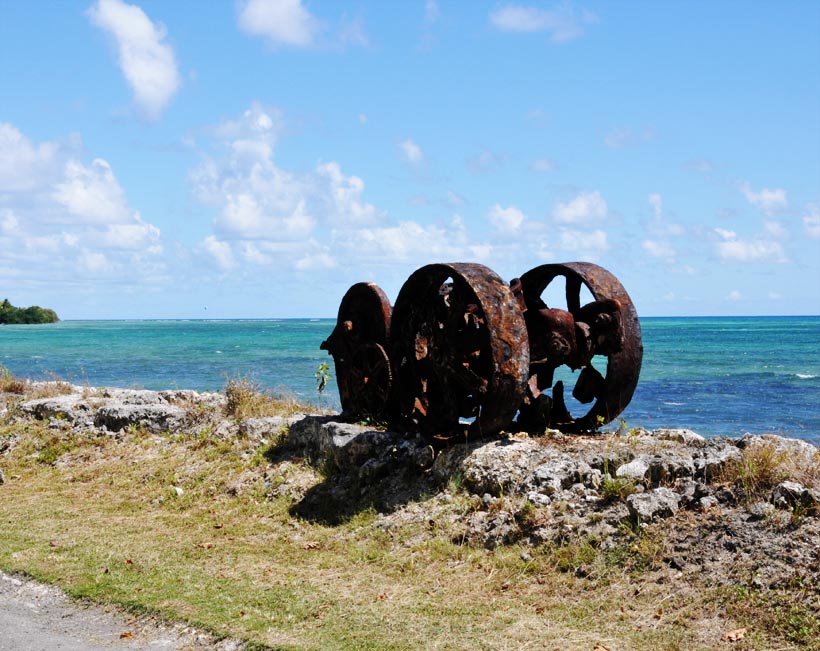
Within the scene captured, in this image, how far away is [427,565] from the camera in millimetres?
7316

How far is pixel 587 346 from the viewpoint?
28.5 feet

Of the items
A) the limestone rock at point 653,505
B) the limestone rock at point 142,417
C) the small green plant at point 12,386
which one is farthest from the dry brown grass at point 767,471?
the small green plant at point 12,386

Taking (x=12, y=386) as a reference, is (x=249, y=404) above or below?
below

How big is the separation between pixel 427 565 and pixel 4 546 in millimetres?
4518

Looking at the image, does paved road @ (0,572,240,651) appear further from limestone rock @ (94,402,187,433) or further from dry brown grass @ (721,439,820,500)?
limestone rock @ (94,402,187,433)

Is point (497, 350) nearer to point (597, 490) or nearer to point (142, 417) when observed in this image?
point (597, 490)

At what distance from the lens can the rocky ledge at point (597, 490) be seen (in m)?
6.32

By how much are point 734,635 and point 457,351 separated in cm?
397

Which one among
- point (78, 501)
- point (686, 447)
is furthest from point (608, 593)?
→ point (78, 501)

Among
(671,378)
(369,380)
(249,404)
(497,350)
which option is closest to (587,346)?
(497,350)

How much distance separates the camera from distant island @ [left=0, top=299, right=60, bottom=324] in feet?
509

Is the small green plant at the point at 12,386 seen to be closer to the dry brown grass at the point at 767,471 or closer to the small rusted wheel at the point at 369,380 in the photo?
the small rusted wheel at the point at 369,380

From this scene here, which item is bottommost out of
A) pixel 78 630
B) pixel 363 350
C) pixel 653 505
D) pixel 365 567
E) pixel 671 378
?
pixel 671 378

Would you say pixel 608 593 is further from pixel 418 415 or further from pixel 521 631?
pixel 418 415
